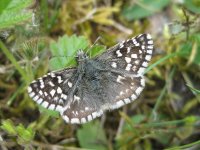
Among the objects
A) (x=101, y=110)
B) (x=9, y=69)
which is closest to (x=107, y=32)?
(x=9, y=69)

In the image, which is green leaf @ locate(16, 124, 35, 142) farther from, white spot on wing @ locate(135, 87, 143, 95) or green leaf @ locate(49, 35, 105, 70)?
white spot on wing @ locate(135, 87, 143, 95)

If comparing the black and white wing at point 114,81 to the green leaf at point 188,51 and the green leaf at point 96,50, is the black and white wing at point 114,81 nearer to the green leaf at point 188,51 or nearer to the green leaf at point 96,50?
the green leaf at point 96,50

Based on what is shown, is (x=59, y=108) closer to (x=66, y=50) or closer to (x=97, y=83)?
(x=97, y=83)

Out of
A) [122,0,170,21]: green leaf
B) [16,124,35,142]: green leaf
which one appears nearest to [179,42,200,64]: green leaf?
[122,0,170,21]: green leaf

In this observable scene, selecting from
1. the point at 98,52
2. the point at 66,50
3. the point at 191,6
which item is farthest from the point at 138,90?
the point at 191,6

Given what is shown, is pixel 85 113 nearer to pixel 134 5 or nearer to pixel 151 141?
pixel 151 141

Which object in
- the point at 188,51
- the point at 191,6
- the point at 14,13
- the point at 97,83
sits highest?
the point at 14,13

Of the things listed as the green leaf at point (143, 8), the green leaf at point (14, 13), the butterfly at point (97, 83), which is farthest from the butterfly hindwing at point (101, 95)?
A: the green leaf at point (143, 8)
